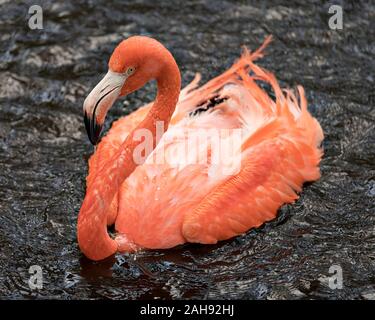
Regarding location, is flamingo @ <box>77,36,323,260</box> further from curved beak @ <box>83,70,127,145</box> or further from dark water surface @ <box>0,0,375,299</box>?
dark water surface @ <box>0,0,375,299</box>

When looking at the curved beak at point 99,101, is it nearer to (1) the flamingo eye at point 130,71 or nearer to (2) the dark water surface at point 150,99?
(1) the flamingo eye at point 130,71

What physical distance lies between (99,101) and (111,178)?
716 millimetres

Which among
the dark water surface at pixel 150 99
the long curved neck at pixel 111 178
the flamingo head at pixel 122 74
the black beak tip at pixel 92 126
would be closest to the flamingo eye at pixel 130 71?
the flamingo head at pixel 122 74

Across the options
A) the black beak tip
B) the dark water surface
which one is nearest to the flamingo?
the black beak tip

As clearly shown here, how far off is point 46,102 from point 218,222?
9.61 ft

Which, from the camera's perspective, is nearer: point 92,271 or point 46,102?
point 92,271

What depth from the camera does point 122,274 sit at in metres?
7.39

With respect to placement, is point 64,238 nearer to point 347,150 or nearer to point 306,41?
point 347,150

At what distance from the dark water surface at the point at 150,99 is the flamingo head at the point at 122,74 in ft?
4.19

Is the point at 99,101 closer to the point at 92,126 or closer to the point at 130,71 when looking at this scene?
the point at 92,126

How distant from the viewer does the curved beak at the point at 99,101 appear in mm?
6828
